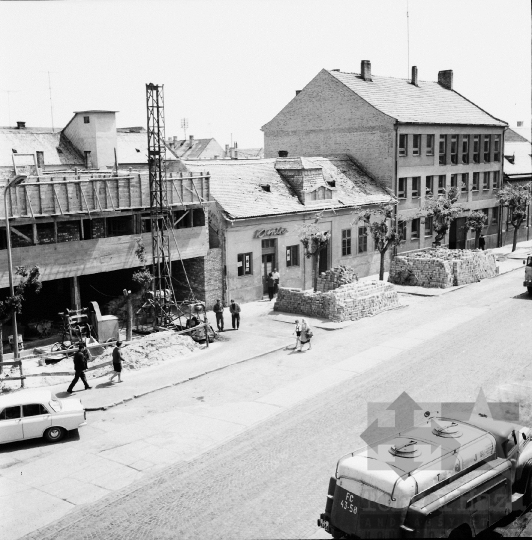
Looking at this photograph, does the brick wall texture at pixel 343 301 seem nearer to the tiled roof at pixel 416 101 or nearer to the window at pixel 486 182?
the tiled roof at pixel 416 101

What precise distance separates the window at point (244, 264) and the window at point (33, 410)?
1760 cm

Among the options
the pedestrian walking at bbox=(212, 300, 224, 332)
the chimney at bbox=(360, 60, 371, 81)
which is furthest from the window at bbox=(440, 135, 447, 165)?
the pedestrian walking at bbox=(212, 300, 224, 332)

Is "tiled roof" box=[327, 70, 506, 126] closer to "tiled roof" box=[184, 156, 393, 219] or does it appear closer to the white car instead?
"tiled roof" box=[184, 156, 393, 219]

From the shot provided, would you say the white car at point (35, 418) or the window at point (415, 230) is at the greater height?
the window at point (415, 230)

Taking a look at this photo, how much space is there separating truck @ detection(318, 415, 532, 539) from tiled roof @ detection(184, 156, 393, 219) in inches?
892

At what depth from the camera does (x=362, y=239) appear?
42.2 m

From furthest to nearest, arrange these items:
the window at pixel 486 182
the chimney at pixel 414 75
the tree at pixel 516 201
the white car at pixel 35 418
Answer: the window at pixel 486 182 → the chimney at pixel 414 75 → the tree at pixel 516 201 → the white car at pixel 35 418

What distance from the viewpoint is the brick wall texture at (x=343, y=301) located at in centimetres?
3108

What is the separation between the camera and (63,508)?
1426cm

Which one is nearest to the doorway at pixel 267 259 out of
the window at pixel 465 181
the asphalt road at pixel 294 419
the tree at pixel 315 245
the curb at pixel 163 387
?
the tree at pixel 315 245

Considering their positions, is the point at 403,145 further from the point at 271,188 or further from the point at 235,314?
the point at 235,314

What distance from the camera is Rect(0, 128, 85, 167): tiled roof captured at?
5891cm

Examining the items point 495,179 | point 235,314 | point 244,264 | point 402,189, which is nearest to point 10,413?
point 235,314

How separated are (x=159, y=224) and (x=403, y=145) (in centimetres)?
2195
